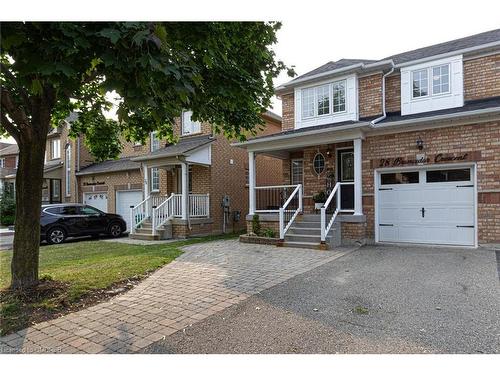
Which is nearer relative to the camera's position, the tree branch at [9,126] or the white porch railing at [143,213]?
the tree branch at [9,126]

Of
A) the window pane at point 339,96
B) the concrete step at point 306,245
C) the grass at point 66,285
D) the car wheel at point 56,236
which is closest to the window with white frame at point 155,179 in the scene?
the car wheel at point 56,236

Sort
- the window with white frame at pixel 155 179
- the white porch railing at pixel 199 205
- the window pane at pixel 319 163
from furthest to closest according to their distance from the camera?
the window with white frame at pixel 155 179, the white porch railing at pixel 199 205, the window pane at pixel 319 163

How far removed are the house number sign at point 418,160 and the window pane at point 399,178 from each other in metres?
0.37

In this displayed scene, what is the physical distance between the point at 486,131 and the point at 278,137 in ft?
19.0

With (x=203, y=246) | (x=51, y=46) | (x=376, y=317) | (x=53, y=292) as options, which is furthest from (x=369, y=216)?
(x=51, y=46)

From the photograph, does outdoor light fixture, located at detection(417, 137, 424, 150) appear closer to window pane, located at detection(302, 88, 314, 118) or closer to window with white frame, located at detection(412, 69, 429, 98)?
window with white frame, located at detection(412, 69, 429, 98)

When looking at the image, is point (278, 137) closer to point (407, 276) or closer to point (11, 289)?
point (407, 276)

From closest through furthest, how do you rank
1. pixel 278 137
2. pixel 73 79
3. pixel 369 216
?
pixel 73 79 < pixel 369 216 < pixel 278 137

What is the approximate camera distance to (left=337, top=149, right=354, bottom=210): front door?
11.8m

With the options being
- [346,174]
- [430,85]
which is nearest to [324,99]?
[346,174]

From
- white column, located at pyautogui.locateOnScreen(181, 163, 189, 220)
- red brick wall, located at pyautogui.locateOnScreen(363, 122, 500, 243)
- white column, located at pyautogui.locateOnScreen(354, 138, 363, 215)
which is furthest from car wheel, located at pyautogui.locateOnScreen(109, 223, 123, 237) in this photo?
red brick wall, located at pyautogui.locateOnScreen(363, 122, 500, 243)

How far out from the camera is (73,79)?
3.57 meters

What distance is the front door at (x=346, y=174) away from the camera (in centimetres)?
1180

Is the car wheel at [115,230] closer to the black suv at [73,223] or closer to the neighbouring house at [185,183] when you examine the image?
the black suv at [73,223]
